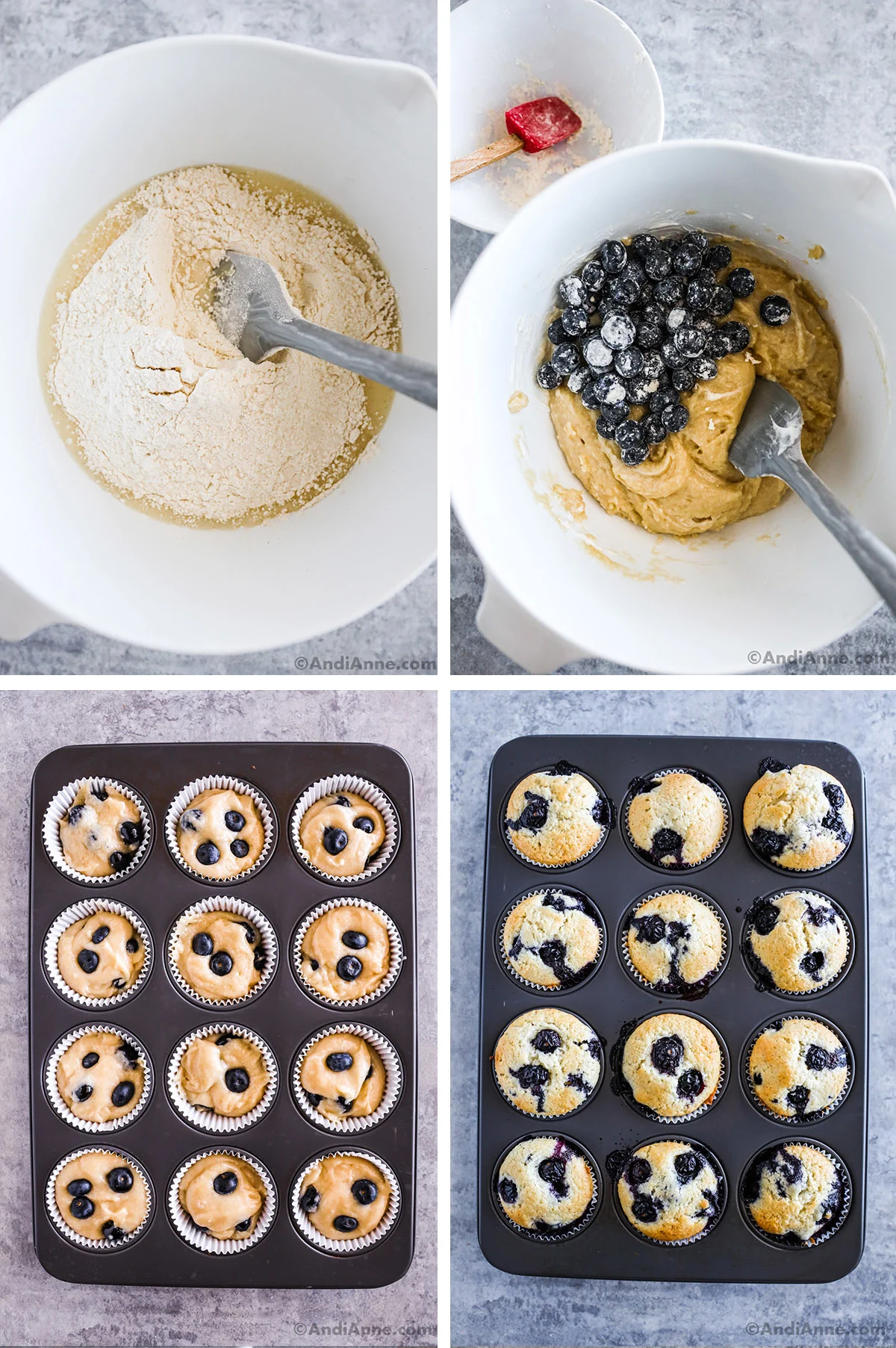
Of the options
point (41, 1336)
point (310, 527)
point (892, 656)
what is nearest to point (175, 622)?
point (310, 527)

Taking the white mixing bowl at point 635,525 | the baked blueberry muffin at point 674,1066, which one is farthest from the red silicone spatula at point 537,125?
the baked blueberry muffin at point 674,1066

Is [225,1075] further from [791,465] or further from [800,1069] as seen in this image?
[791,465]

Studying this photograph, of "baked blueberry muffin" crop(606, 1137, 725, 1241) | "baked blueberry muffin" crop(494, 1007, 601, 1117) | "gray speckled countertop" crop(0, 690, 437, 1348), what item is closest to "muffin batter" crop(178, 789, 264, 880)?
"gray speckled countertop" crop(0, 690, 437, 1348)

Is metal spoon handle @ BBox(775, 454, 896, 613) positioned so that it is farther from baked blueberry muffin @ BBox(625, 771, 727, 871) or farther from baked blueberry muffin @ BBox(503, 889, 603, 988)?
baked blueberry muffin @ BBox(503, 889, 603, 988)

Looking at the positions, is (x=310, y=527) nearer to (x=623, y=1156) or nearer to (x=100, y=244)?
(x=100, y=244)

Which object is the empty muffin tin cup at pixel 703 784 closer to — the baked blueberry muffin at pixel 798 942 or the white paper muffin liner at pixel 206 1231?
the baked blueberry muffin at pixel 798 942

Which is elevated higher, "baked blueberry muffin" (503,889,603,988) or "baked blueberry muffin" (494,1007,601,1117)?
"baked blueberry muffin" (503,889,603,988)

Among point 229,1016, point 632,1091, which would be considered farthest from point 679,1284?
point 229,1016
